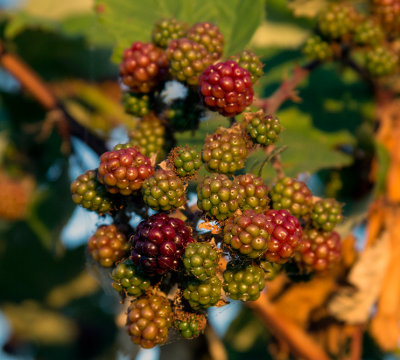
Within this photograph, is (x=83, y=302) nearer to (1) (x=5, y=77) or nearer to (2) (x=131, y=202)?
(1) (x=5, y=77)

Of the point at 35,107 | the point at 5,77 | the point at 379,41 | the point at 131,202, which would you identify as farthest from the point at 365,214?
the point at 5,77

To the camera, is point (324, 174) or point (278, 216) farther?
point (324, 174)

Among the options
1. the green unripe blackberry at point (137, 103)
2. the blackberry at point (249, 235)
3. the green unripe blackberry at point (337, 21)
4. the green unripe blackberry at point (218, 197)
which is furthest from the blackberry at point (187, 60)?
the green unripe blackberry at point (337, 21)

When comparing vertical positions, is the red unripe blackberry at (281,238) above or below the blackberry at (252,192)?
below

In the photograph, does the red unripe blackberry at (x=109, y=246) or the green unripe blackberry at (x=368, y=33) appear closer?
the red unripe blackberry at (x=109, y=246)

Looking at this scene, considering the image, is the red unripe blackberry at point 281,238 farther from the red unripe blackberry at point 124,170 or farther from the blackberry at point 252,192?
the red unripe blackberry at point 124,170

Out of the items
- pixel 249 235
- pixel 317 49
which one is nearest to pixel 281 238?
pixel 249 235
